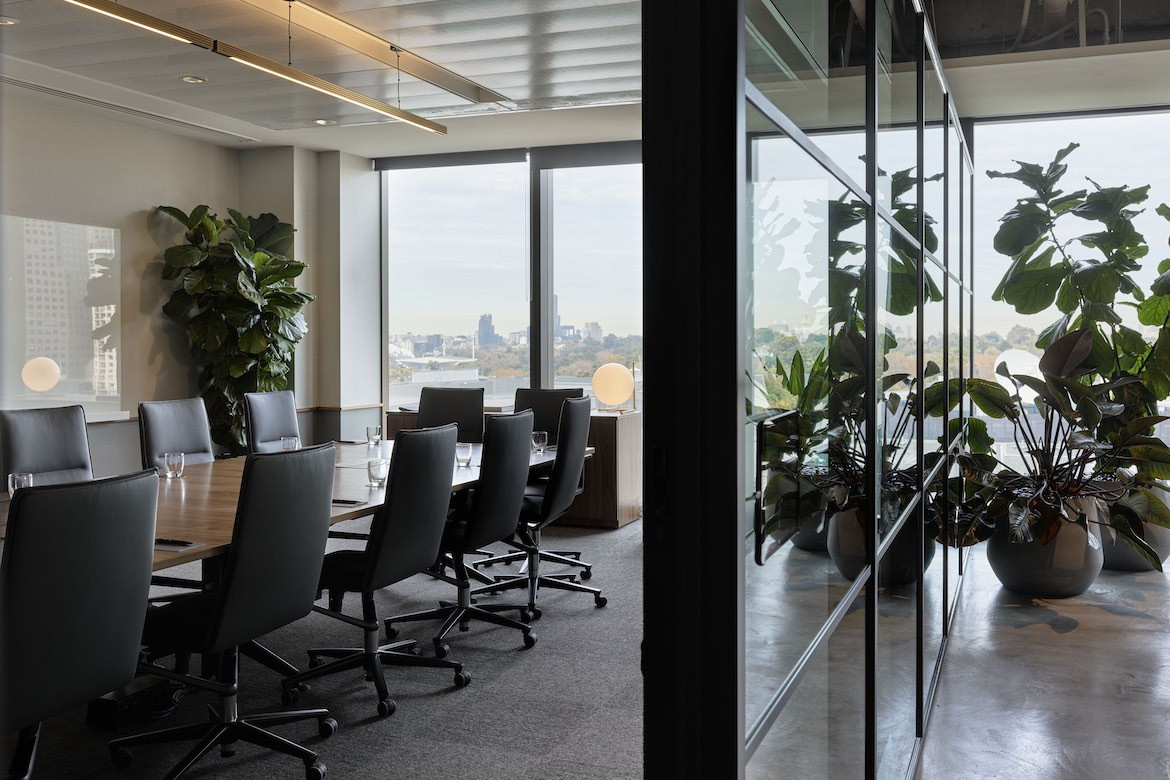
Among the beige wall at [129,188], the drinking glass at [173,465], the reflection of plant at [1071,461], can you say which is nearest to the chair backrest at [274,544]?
the drinking glass at [173,465]

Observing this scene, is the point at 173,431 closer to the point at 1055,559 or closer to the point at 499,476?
the point at 499,476

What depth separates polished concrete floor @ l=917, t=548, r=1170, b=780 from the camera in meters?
3.04

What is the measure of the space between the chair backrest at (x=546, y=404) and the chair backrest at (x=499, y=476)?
1.57m

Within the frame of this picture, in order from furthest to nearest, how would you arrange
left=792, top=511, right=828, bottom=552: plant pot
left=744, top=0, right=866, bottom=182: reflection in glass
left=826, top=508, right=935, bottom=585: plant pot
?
left=826, top=508, right=935, bottom=585: plant pot → left=792, top=511, right=828, bottom=552: plant pot → left=744, top=0, right=866, bottom=182: reflection in glass

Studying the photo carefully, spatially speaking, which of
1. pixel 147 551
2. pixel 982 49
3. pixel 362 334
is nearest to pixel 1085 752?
pixel 147 551

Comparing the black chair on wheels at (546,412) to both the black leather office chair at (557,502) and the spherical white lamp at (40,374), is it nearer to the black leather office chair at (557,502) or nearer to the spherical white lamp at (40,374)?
the black leather office chair at (557,502)

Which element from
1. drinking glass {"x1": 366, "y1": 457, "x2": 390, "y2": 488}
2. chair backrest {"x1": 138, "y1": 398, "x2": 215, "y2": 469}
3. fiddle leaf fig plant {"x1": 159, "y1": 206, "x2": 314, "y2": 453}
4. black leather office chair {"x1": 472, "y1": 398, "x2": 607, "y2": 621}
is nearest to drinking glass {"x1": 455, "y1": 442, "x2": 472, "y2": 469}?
black leather office chair {"x1": 472, "y1": 398, "x2": 607, "y2": 621}

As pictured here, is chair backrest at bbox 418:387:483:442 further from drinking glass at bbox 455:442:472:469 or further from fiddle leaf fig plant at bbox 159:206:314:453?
fiddle leaf fig plant at bbox 159:206:314:453

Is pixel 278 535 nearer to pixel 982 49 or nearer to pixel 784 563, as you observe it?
pixel 784 563

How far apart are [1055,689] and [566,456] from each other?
2.26 metres

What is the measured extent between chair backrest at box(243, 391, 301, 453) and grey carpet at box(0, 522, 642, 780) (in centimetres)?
102

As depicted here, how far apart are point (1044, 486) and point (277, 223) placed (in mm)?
5745

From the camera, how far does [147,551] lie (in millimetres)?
2338

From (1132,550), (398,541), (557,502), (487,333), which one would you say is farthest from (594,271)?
(398,541)
